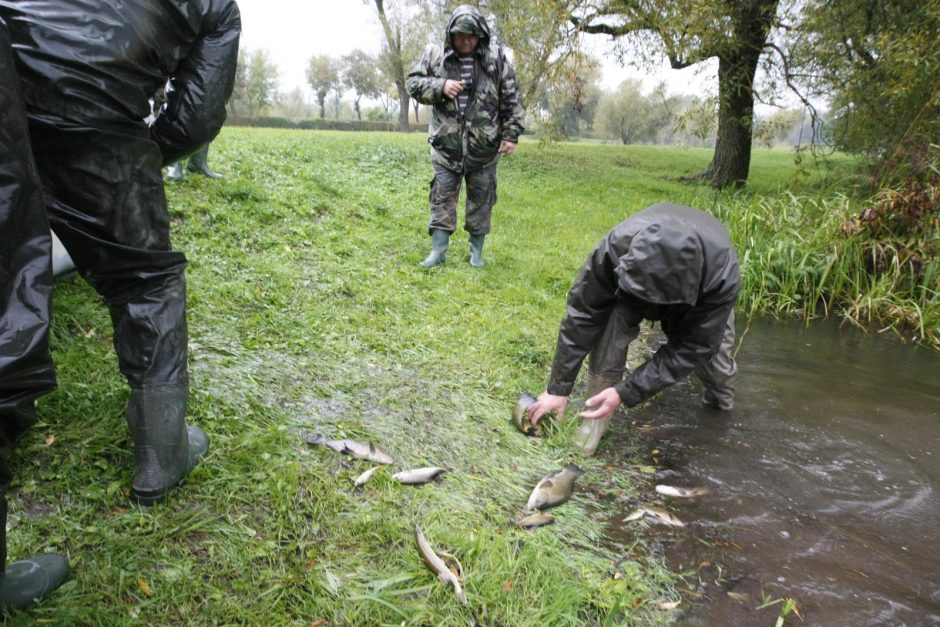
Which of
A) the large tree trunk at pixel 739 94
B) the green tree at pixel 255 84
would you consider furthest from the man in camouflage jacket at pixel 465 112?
the green tree at pixel 255 84

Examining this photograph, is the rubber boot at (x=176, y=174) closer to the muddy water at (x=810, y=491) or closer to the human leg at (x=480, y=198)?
the human leg at (x=480, y=198)

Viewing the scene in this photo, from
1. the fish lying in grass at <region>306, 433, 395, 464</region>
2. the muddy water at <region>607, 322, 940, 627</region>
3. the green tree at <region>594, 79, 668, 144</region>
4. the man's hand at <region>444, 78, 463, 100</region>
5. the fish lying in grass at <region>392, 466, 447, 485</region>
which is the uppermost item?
the green tree at <region>594, 79, 668, 144</region>

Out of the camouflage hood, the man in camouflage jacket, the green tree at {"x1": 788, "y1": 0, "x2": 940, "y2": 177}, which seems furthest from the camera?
the green tree at {"x1": 788, "y1": 0, "x2": 940, "y2": 177}

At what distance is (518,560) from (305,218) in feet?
14.5

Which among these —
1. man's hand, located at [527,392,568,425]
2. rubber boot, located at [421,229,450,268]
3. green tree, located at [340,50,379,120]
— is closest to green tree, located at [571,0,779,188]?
rubber boot, located at [421,229,450,268]

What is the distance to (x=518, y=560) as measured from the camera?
2150 millimetres

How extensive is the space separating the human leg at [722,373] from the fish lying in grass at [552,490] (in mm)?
1318

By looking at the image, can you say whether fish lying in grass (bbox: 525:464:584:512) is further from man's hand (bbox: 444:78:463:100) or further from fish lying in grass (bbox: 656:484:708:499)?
man's hand (bbox: 444:78:463:100)

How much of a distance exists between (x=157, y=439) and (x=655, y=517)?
2.11m

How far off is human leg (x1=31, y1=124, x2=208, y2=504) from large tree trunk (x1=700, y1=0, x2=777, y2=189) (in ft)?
31.6

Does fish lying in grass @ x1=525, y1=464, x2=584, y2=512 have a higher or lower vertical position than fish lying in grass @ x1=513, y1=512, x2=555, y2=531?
higher

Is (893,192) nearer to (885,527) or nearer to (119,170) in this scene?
(885,527)

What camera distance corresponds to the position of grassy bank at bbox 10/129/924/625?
6.21ft

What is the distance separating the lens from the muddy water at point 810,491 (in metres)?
2.28
